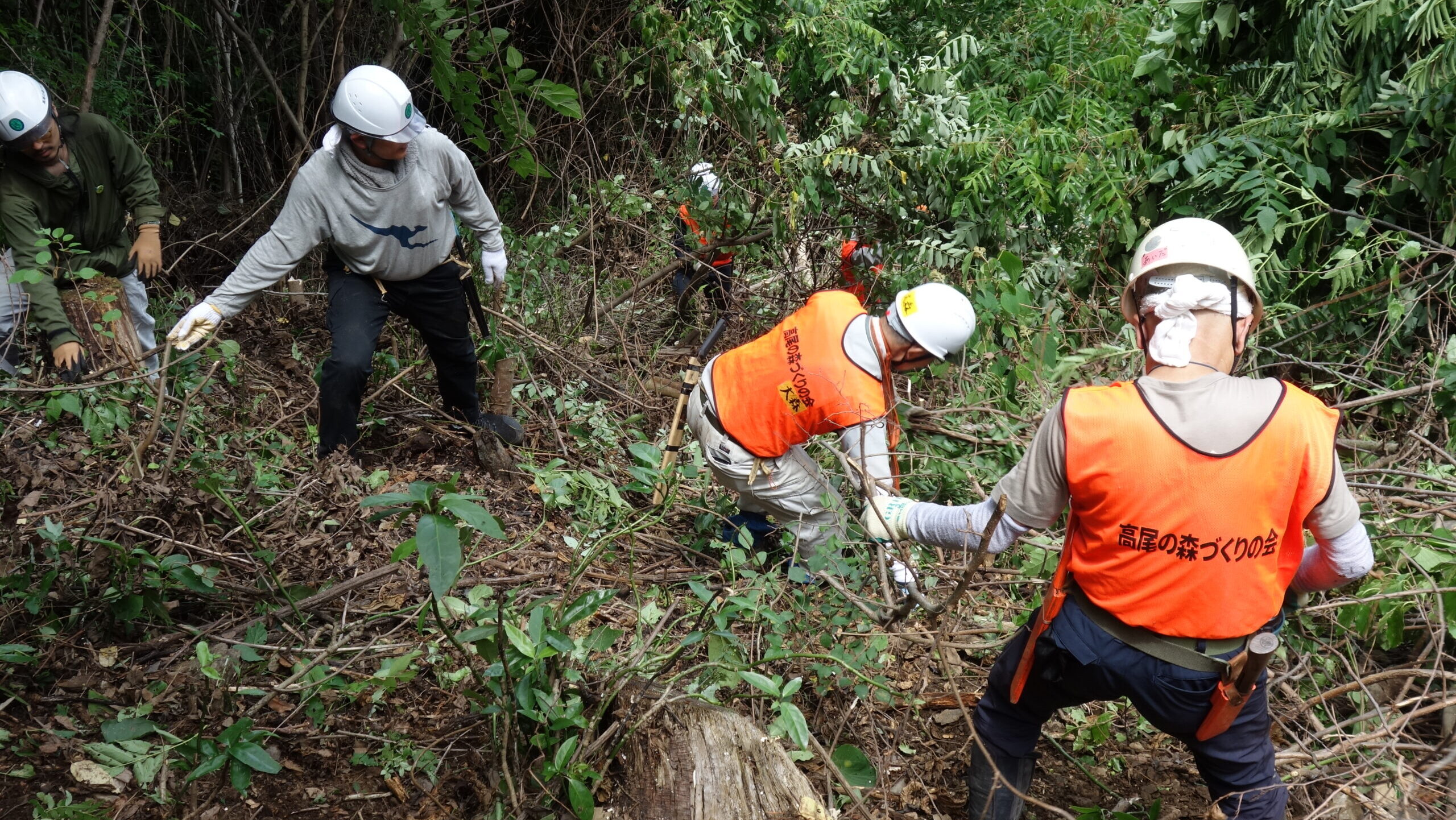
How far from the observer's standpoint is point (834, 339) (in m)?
3.58

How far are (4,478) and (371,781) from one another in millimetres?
2030

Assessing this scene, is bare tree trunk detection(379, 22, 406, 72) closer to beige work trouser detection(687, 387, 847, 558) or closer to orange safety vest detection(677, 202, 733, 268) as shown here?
orange safety vest detection(677, 202, 733, 268)

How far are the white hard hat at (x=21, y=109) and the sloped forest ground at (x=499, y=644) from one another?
1208 mm

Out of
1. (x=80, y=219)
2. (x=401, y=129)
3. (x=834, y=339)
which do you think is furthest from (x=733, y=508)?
(x=80, y=219)

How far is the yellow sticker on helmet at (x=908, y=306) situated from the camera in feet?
11.5

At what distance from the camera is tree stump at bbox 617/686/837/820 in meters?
2.29

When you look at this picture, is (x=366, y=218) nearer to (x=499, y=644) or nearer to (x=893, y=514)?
(x=499, y=644)

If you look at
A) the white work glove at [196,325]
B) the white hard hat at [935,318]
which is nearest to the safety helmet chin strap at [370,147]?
the white work glove at [196,325]

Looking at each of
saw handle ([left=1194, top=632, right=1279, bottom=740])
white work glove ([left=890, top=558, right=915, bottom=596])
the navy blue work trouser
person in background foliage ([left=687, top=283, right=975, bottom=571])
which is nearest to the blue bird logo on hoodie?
person in background foliage ([left=687, top=283, right=975, bottom=571])

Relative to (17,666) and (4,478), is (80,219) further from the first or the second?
(17,666)

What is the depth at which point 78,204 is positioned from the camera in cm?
437

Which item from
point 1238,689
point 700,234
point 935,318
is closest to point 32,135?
point 700,234

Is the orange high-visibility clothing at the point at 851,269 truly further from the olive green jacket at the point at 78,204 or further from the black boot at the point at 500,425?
the olive green jacket at the point at 78,204

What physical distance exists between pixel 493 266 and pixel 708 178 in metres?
2.21
